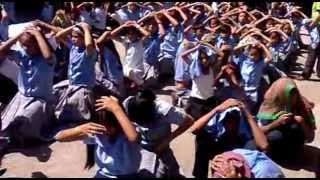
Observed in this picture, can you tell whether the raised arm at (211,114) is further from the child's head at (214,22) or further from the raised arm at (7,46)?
the child's head at (214,22)

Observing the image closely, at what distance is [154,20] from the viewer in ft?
31.3

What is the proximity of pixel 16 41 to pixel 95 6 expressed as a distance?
5647mm

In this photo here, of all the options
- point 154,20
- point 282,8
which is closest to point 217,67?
point 154,20

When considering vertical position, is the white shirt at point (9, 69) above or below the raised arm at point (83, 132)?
below

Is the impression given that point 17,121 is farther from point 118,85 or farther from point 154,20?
point 154,20

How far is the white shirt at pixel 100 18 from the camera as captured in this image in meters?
11.6

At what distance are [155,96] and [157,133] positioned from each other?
33 centimetres

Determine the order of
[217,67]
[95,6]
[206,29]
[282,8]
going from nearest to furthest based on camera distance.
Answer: [217,67], [206,29], [95,6], [282,8]

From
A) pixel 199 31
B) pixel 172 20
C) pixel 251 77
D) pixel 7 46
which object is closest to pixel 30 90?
pixel 7 46

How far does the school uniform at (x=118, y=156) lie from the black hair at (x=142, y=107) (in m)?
0.38

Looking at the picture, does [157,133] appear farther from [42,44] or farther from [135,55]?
[135,55]

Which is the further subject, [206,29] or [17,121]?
[206,29]

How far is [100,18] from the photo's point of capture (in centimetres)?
1178

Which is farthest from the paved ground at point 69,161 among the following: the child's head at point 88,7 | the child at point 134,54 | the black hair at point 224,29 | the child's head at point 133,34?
the child's head at point 88,7
